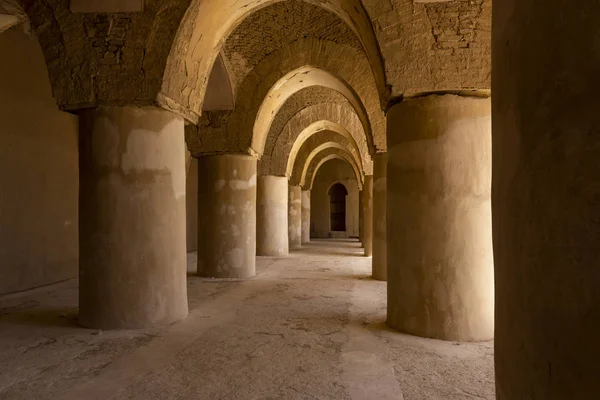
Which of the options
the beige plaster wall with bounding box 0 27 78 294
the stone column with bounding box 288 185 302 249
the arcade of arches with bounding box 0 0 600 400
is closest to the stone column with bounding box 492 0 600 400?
the arcade of arches with bounding box 0 0 600 400

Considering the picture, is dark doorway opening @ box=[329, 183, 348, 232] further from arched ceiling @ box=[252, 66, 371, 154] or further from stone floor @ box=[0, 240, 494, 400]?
stone floor @ box=[0, 240, 494, 400]

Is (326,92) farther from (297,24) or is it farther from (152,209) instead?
(152,209)

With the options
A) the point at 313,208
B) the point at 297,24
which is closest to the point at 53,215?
the point at 297,24

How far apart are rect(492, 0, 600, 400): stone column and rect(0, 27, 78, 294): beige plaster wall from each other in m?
7.76

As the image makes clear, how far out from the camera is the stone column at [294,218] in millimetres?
16594

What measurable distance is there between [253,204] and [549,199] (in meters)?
7.69

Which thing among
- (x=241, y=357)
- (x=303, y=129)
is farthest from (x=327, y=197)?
(x=241, y=357)

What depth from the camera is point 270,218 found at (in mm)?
A: 12883

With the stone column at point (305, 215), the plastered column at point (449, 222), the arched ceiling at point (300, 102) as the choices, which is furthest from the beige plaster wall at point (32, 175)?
the stone column at point (305, 215)

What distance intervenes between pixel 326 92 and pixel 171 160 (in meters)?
8.48

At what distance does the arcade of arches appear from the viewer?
131cm

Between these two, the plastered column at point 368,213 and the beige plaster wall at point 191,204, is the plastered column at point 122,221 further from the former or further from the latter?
the beige plaster wall at point 191,204

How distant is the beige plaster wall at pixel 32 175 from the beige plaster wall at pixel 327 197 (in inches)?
741

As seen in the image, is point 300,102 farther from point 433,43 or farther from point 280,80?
point 433,43
